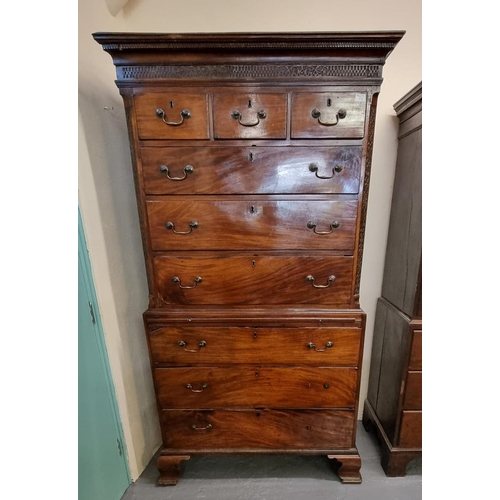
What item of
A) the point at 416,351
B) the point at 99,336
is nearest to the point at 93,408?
the point at 99,336

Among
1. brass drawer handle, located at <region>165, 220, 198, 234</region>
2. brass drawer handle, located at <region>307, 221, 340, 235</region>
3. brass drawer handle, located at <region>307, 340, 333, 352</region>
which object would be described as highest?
brass drawer handle, located at <region>165, 220, 198, 234</region>

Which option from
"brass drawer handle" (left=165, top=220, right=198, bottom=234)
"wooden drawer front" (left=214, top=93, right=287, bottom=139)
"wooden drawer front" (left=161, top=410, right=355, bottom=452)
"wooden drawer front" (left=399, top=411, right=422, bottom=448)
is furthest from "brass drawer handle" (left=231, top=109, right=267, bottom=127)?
"wooden drawer front" (left=399, top=411, right=422, bottom=448)

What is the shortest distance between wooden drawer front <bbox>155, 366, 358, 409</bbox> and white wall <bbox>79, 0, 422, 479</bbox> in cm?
30

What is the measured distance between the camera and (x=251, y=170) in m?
1.09

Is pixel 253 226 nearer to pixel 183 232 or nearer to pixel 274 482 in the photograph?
pixel 183 232

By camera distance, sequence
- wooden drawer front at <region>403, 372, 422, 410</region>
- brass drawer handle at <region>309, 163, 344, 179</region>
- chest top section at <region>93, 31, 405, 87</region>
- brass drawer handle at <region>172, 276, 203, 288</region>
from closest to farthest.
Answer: chest top section at <region>93, 31, 405, 87</region> < brass drawer handle at <region>309, 163, 344, 179</region> < brass drawer handle at <region>172, 276, 203, 288</region> < wooden drawer front at <region>403, 372, 422, 410</region>

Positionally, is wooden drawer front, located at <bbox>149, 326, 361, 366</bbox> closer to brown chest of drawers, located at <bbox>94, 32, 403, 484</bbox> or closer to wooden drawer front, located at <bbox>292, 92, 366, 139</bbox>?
brown chest of drawers, located at <bbox>94, 32, 403, 484</bbox>

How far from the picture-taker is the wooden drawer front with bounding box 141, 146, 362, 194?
3.54 ft

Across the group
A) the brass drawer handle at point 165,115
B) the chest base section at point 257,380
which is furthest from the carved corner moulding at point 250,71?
the chest base section at point 257,380
